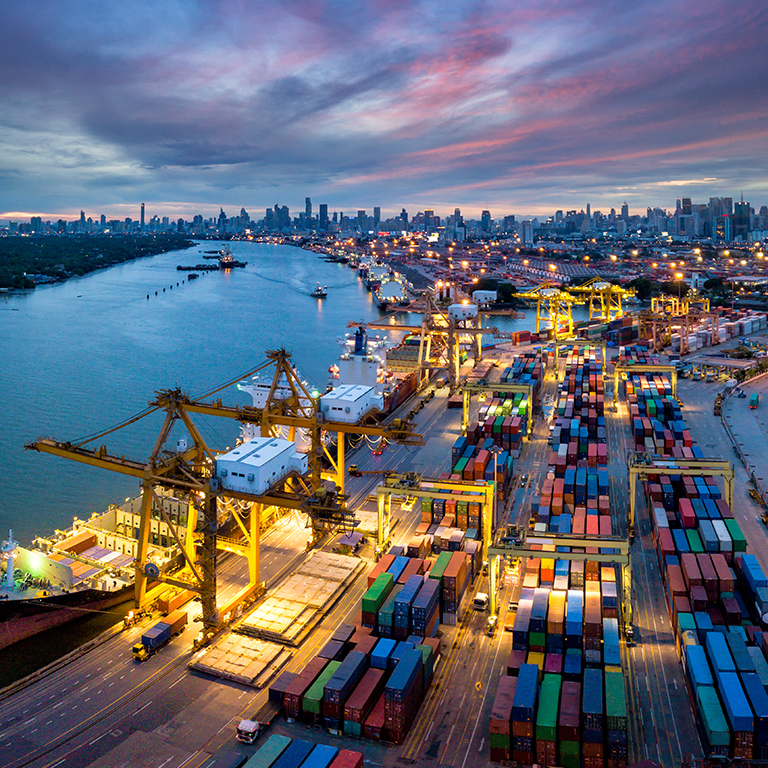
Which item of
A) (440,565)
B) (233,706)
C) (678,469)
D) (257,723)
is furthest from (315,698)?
(678,469)

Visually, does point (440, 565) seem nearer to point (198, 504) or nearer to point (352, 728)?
point (352, 728)

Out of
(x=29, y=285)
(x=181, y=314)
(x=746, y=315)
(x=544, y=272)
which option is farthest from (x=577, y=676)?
(x=544, y=272)

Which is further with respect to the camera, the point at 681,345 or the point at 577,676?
the point at 681,345

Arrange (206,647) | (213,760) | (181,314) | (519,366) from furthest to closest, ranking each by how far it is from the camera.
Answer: (181,314) → (519,366) → (206,647) → (213,760)

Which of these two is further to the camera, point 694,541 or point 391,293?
point 391,293

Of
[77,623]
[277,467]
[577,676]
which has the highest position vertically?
A: [277,467]

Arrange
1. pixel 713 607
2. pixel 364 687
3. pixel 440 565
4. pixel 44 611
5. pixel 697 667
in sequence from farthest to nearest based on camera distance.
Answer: pixel 440 565 < pixel 44 611 < pixel 713 607 < pixel 697 667 < pixel 364 687

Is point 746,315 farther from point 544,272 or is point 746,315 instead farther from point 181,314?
point 544,272

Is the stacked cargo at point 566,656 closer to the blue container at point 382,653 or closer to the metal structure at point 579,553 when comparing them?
the metal structure at point 579,553
